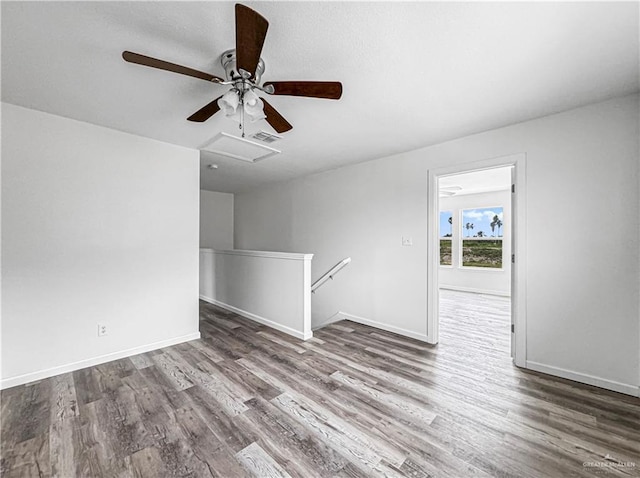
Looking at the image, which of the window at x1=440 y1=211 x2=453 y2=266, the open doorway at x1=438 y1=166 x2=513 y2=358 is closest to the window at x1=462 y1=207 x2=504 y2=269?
the open doorway at x1=438 y1=166 x2=513 y2=358

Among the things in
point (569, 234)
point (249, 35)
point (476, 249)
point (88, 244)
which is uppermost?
point (249, 35)

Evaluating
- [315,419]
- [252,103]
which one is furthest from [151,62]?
[315,419]

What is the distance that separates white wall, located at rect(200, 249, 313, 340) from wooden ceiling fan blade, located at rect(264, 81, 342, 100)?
204cm

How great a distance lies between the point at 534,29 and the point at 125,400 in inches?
145

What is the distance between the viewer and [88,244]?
8.75 ft

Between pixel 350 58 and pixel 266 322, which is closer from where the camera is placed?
pixel 350 58

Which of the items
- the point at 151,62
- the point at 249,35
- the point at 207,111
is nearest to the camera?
the point at 249,35

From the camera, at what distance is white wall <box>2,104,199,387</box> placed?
2328 mm

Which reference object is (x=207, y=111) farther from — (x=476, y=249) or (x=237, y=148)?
(x=476, y=249)

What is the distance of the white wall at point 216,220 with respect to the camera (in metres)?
6.32

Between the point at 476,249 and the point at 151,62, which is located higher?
the point at 151,62

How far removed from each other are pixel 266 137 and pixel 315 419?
277cm

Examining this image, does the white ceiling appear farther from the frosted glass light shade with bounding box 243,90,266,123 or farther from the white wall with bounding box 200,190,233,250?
the white wall with bounding box 200,190,233,250

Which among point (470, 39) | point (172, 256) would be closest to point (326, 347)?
point (172, 256)
